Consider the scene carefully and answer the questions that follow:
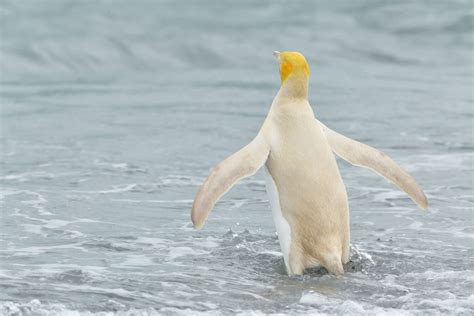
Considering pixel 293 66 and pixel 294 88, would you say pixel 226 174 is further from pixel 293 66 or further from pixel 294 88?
pixel 293 66

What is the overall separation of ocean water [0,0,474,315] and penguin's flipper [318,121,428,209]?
401 mm

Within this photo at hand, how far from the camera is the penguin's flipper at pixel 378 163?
5.96 m

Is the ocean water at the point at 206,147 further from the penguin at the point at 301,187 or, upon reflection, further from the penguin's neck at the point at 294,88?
the penguin's neck at the point at 294,88

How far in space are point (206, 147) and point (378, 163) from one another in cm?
401

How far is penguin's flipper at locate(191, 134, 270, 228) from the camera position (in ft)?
18.0

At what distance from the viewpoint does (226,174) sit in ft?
18.5

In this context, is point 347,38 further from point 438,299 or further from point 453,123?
point 438,299

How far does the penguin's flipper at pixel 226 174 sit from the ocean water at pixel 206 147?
16.0 inches

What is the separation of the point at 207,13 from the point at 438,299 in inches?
515

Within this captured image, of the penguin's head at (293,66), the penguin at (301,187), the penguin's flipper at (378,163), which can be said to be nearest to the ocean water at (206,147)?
the penguin at (301,187)

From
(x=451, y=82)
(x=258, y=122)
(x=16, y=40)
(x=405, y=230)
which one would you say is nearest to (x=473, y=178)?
(x=405, y=230)

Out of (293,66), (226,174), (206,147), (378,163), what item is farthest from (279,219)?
(206,147)

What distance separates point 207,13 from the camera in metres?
18.0

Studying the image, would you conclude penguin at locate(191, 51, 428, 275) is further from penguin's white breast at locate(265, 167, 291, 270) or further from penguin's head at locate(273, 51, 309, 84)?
penguin's head at locate(273, 51, 309, 84)
